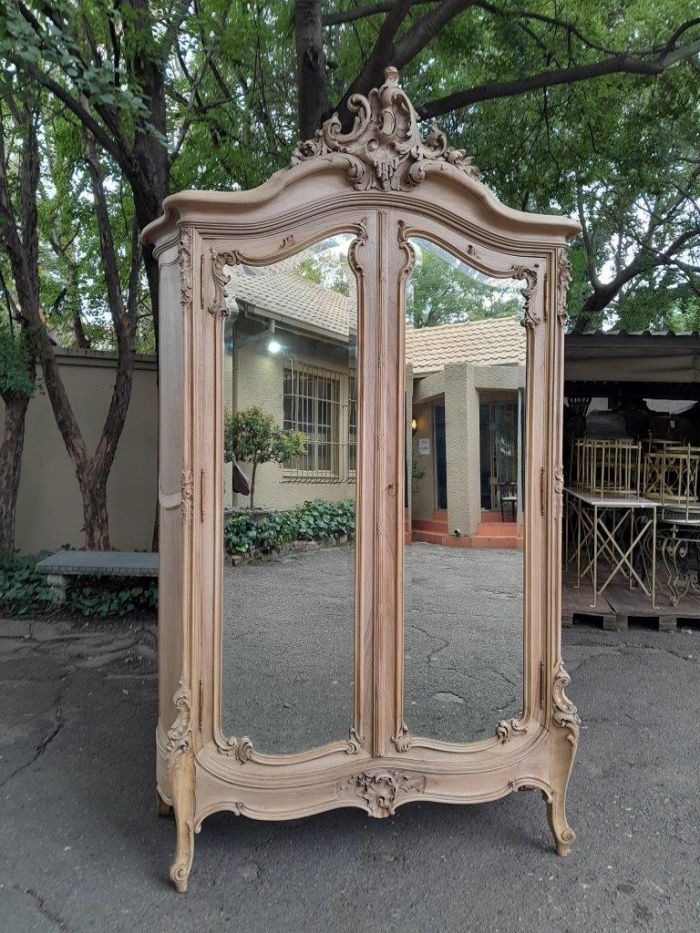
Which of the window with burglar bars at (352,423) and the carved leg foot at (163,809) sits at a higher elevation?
the window with burglar bars at (352,423)

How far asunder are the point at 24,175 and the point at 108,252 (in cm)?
113

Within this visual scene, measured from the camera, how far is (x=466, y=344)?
2.46 m

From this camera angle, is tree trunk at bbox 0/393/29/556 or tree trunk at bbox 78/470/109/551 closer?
tree trunk at bbox 0/393/29/556

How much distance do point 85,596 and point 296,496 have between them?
4192mm

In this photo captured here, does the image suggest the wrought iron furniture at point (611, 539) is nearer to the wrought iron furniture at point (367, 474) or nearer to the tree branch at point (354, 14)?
the wrought iron furniture at point (367, 474)

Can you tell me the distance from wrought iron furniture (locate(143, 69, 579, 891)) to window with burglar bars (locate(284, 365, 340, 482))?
0.13m

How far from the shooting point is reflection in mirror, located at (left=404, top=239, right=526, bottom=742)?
238cm

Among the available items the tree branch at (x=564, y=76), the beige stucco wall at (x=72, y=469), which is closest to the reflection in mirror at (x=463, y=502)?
the tree branch at (x=564, y=76)

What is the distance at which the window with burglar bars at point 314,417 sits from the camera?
238cm

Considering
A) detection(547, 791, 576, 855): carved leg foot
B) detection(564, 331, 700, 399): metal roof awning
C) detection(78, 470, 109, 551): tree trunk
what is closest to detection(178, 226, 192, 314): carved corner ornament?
detection(547, 791, 576, 855): carved leg foot

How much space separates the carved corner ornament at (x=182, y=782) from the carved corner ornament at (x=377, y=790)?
1.82 ft

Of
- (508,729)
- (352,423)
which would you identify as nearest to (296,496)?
(352,423)

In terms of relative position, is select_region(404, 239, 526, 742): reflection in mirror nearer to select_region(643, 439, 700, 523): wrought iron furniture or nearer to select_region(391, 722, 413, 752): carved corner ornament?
select_region(391, 722, 413, 752): carved corner ornament

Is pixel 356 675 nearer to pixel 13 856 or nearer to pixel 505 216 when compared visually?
pixel 13 856
